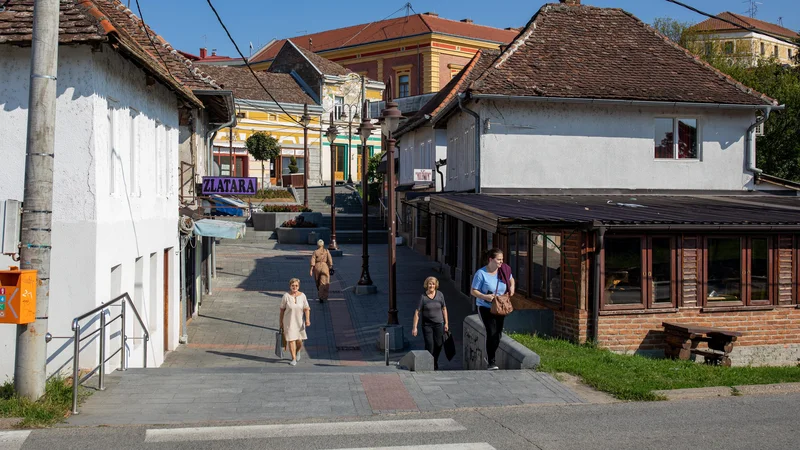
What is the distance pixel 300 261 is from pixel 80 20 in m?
21.0

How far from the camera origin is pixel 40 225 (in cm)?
850

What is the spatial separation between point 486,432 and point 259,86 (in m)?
50.4

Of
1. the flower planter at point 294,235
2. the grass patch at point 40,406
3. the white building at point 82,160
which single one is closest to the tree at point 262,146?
the flower planter at point 294,235

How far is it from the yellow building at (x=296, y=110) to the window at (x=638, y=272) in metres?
39.7

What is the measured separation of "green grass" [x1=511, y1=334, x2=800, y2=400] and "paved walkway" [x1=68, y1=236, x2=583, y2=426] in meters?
0.57

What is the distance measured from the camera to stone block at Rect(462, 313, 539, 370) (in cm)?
1112

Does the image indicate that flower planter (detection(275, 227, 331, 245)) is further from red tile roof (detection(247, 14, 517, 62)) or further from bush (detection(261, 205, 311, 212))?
red tile roof (detection(247, 14, 517, 62))

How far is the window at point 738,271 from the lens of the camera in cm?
1502

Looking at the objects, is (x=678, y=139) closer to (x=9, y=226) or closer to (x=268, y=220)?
(x=9, y=226)

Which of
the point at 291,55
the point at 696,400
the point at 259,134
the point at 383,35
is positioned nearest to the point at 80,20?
the point at 696,400

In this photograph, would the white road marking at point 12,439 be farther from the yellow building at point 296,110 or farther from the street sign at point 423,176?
the yellow building at point 296,110

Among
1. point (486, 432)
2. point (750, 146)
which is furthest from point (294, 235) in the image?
point (486, 432)

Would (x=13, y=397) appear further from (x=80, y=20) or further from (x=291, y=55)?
(x=291, y=55)

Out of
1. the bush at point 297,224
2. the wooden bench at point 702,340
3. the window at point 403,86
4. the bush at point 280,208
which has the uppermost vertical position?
the window at point 403,86
